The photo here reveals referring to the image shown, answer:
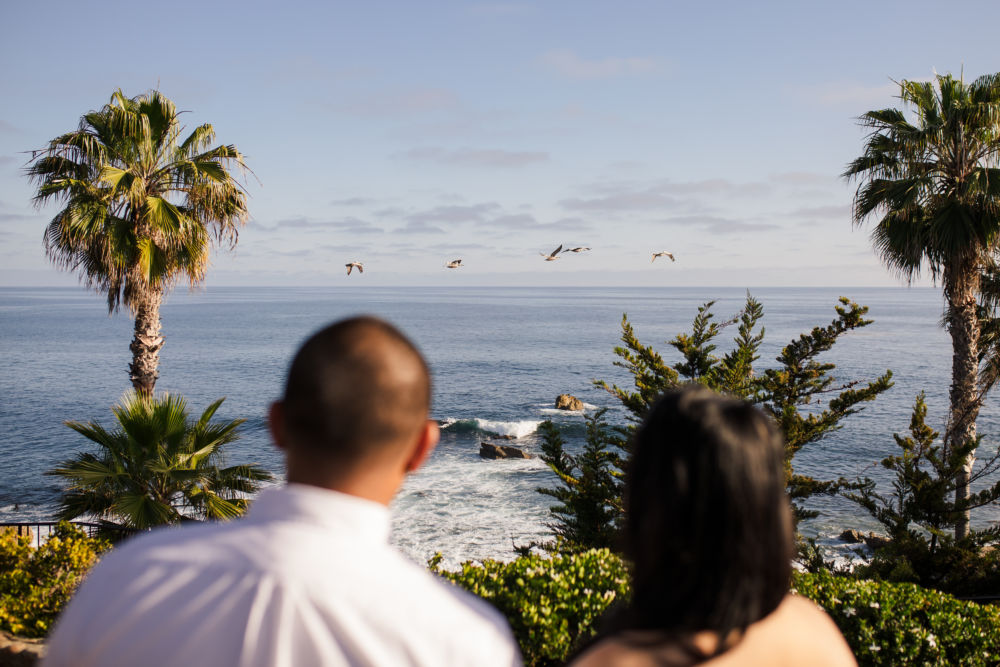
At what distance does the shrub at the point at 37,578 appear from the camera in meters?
5.83

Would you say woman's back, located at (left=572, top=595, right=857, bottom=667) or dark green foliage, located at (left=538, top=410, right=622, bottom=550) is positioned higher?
woman's back, located at (left=572, top=595, right=857, bottom=667)

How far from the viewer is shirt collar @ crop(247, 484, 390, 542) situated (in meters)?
1.29

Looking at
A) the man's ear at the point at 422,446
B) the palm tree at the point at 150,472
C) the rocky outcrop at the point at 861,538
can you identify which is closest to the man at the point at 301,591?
the man's ear at the point at 422,446

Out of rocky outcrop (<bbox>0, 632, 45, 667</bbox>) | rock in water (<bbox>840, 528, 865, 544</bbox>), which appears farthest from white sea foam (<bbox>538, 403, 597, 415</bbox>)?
rocky outcrop (<bbox>0, 632, 45, 667</bbox>)

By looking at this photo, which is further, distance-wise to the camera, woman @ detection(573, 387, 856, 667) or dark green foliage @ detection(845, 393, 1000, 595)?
dark green foliage @ detection(845, 393, 1000, 595)

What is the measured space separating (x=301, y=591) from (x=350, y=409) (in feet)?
1.23

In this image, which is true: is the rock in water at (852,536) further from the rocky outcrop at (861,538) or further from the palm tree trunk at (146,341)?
the palm tree trunk at (146,341)

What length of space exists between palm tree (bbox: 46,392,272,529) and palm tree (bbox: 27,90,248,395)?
443 centimetres

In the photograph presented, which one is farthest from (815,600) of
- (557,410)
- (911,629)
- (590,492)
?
(557,410)

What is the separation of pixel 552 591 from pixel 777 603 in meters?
3.66

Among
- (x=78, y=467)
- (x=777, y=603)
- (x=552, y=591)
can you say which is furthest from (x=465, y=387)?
(x=777, y=603)

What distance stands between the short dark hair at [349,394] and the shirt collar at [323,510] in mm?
90

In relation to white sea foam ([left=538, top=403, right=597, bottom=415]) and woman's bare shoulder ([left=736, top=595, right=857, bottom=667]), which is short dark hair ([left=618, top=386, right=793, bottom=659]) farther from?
white sea foam ([left=538, top=403, right=597, bottom=415])

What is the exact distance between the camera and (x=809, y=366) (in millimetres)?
12812
